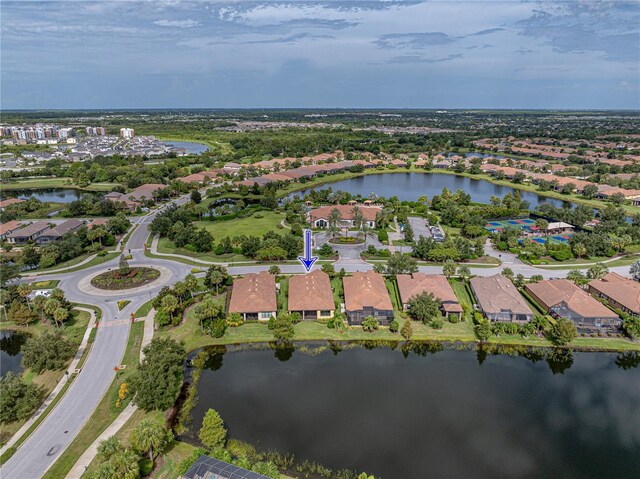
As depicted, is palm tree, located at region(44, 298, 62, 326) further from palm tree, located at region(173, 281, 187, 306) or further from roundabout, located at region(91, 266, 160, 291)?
palm tree, located at region(173, 281, 187, 306)

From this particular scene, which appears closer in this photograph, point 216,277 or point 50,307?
point 50,307

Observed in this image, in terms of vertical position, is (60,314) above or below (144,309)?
above

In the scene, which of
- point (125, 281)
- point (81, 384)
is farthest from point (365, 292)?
point (125, 281)

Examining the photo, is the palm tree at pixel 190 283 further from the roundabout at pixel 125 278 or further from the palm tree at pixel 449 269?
the palm tree at pixel 449 269

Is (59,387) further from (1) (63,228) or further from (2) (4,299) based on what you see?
(1) (63,228)

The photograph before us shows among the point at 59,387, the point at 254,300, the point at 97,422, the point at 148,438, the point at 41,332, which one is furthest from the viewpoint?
the point at 254,300

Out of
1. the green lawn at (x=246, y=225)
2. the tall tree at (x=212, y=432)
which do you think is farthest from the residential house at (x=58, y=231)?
the tall tree at (x=212, y=432)

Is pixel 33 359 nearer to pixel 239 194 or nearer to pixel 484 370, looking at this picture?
pixel 484 370
